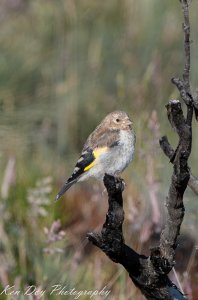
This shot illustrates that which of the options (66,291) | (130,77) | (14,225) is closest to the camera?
(66,291)

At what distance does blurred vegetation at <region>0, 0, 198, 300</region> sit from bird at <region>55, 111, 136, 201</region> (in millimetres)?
81

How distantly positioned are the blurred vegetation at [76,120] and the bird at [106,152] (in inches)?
3.2

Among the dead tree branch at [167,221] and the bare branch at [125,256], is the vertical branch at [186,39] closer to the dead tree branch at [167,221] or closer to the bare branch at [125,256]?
the dead tree branch at [167,221]

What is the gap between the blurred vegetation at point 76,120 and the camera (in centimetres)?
464

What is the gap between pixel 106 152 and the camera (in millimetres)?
4602

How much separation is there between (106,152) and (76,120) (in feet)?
11.4

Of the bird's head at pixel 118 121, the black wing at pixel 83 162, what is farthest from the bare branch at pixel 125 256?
the bird's head at pixel 118 121

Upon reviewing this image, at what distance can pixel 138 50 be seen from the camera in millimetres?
8727

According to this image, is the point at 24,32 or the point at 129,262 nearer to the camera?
the point at 129,262

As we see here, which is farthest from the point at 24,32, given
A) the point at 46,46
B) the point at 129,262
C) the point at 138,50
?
the point at 129,262

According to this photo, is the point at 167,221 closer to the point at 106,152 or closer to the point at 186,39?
the point at 186,39

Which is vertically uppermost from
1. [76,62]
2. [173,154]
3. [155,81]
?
[76,62]

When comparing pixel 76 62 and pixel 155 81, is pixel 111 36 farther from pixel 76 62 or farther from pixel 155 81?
pixel 155 81

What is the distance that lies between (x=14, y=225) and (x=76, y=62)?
2.99 metres
